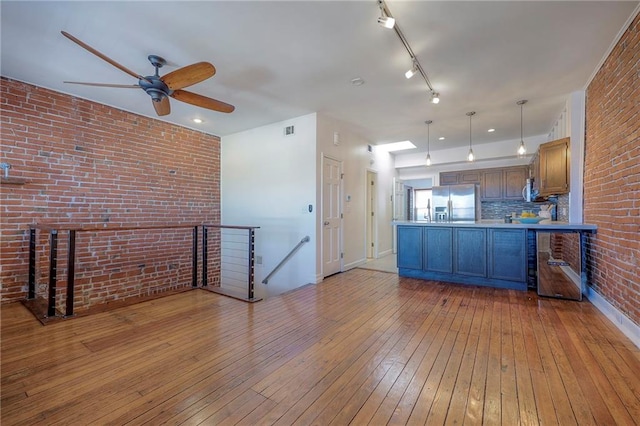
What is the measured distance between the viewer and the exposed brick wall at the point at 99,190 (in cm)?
332

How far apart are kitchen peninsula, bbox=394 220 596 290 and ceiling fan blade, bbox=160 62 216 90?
12.0 feet

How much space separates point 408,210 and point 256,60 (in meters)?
6.31

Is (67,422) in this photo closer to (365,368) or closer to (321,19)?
(365,368)

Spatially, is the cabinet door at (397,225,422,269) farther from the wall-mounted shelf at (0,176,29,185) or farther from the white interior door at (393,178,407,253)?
the wall-mounted shelf at (0,176,29,185)

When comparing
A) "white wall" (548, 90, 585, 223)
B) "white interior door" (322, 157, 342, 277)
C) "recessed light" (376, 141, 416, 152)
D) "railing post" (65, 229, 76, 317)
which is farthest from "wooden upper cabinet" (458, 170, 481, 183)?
"railing post" (65, 229, 76, 317)

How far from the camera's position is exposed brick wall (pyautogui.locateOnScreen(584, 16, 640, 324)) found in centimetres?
235

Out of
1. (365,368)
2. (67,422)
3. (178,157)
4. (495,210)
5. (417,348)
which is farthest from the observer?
(495,210)

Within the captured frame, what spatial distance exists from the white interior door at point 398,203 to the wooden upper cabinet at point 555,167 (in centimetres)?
332

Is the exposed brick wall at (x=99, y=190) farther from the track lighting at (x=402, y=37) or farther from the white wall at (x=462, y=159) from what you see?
the white wall at (x=462, y=159)

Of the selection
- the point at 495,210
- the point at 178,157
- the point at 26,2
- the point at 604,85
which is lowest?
the point at 495,210

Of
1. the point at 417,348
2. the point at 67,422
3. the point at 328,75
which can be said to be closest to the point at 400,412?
the point at 417,348

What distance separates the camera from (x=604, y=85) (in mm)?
2988

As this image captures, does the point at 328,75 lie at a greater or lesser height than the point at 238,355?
greater

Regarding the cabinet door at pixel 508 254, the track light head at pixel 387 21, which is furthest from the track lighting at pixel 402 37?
the cabinet door at pixel 508 254
